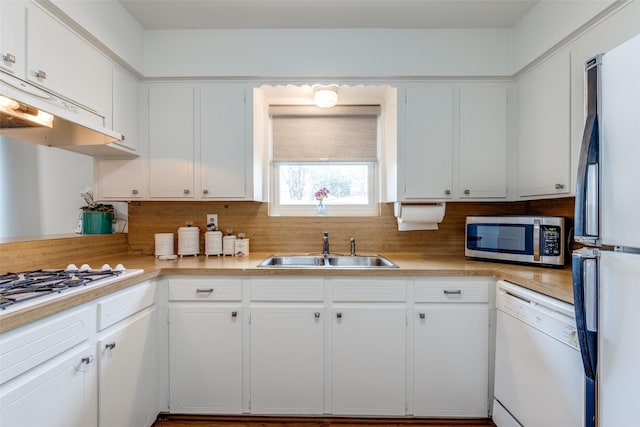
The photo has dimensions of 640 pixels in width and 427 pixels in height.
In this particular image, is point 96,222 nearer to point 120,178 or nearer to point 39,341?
point 120,178

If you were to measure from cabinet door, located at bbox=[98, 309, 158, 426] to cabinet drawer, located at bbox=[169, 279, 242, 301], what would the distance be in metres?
0.17

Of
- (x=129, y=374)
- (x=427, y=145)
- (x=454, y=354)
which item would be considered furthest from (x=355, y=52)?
(x=129, y=374)

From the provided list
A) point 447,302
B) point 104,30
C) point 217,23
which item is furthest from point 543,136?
point 104,30

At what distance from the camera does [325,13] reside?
197 centimetres

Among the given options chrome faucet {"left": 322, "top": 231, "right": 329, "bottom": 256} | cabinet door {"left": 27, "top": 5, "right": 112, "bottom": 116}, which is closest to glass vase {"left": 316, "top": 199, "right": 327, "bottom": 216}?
chrome faucet {"left": 322, "top": 231, "right": 329, "bottom": 256}

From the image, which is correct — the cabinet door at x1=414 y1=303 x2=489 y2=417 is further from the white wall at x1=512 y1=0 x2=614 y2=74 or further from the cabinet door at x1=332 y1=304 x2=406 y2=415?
the white wall at x1=512 y1=0 x2=614 y2=74

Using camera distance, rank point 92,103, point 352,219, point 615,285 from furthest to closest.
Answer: point 352,219 → point 92,103 → point 615,285

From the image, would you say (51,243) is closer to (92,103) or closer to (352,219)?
(92,103)

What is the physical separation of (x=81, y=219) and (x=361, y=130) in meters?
2.25

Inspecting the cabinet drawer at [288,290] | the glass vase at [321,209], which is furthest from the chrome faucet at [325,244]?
the cabinet drawer at [288,290]

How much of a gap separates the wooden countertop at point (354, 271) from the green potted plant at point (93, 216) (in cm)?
23

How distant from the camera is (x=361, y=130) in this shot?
257 cm

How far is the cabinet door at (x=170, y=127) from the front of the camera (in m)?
2.19

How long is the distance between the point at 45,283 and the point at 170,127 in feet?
4.16
